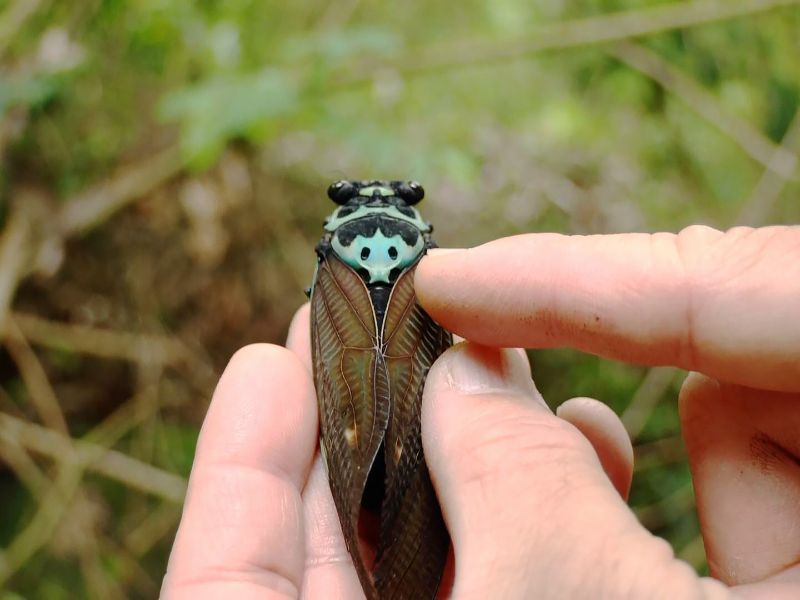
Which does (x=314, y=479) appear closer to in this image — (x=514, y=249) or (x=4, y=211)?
(x=514, y=249)

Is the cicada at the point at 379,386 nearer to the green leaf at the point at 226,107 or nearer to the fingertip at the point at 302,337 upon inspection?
the fingertip at the point at 302,337

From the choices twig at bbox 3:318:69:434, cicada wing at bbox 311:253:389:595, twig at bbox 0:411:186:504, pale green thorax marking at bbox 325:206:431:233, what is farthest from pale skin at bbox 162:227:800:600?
twig at bbox 3:318:69:434

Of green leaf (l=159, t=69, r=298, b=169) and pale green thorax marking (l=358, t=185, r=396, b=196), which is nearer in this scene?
pale green thorax marking (l=358, t=185, r=396, b=196)

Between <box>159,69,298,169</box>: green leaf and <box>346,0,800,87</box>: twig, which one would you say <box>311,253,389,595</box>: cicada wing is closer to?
<box>159,69,298,169</box>: green leaf

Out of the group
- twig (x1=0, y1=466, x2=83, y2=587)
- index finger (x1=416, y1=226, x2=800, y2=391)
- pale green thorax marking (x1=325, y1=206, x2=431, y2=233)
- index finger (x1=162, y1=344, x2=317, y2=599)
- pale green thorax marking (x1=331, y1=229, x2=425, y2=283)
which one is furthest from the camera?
twig (x1=0, y1=466, x2=83, y2=587)

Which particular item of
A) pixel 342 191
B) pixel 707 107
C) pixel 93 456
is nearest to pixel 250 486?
pixel 342 191

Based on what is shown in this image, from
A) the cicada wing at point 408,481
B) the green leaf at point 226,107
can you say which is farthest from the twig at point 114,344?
the cicada wing at point 408,481

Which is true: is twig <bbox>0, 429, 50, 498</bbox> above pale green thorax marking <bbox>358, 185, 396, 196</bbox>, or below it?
below
